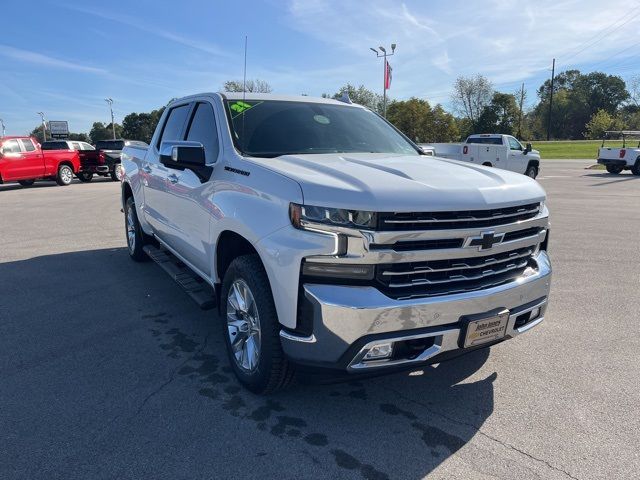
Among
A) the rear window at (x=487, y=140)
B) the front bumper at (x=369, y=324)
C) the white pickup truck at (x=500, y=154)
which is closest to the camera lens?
the front bumper at (x=369, y=324)

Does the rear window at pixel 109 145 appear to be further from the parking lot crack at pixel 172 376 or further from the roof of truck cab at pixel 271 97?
the parking lot crack at pixel 172 376

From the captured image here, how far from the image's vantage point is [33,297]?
533 cm

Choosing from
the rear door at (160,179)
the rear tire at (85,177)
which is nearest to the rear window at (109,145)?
the rear tire at (85,177)

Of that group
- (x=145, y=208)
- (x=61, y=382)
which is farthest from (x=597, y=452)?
(x=145, y=208)

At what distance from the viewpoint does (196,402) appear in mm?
3170

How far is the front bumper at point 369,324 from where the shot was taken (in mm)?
2496

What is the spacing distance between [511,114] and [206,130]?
3267 inches

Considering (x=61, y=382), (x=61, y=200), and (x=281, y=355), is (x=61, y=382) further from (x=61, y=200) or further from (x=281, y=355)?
(x=61, y=200)

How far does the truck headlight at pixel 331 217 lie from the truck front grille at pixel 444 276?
25 cm

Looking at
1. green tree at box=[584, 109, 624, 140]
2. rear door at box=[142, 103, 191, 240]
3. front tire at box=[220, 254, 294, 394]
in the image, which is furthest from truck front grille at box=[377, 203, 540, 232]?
green tree at box=[584, 109, 624, 140]

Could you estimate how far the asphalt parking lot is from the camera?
257 centimetres

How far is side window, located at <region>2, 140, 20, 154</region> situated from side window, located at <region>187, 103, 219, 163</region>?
A: 17.0 m

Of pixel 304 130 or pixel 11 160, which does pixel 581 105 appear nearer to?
pixel 11 160

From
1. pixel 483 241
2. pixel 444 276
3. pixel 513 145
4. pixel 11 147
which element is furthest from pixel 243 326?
pixel 513 145
